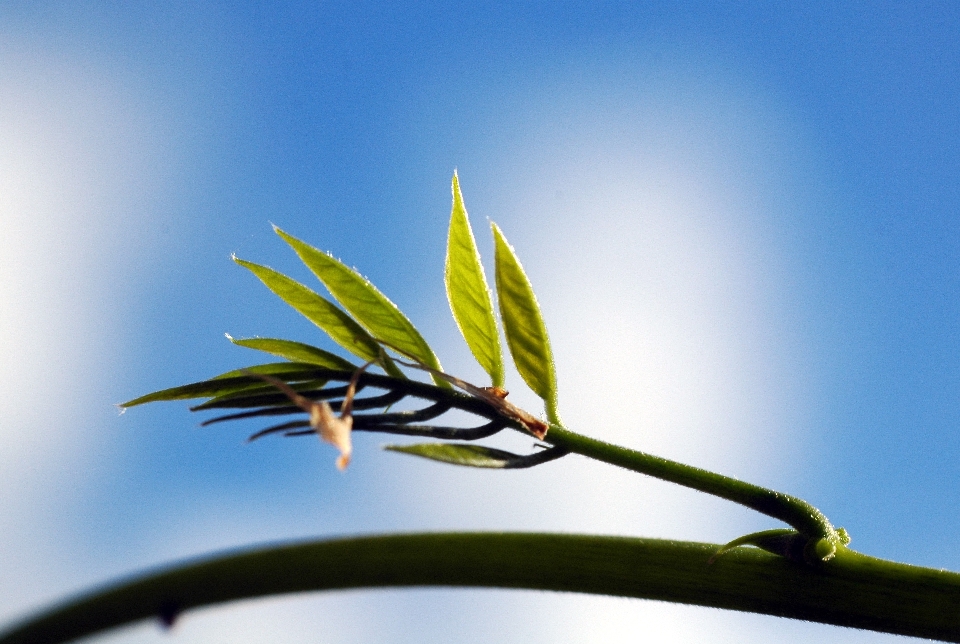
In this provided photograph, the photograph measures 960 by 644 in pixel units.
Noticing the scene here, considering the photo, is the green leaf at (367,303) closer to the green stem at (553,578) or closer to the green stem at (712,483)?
the green stem at (712,483)

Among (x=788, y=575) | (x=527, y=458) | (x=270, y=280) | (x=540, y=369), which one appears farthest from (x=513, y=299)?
(x=788, y=575)

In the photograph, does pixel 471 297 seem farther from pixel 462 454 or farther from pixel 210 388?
pixel 210 388

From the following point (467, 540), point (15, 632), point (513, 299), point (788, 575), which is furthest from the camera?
point (513, 299)

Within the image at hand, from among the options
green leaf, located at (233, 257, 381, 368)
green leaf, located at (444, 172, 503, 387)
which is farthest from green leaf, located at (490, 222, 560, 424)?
green leaf, located at (233, 257, 381, 368)

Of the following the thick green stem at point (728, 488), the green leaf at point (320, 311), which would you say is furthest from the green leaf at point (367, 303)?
the thick green stem at point (728, 488)

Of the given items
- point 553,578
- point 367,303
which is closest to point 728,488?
point 553,578

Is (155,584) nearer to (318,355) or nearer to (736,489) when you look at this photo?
(318,355)

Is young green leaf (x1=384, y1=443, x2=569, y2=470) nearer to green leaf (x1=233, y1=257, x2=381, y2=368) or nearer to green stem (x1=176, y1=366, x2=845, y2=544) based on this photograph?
green stem (x1=176, y1=366, x2=845, y2=544)
